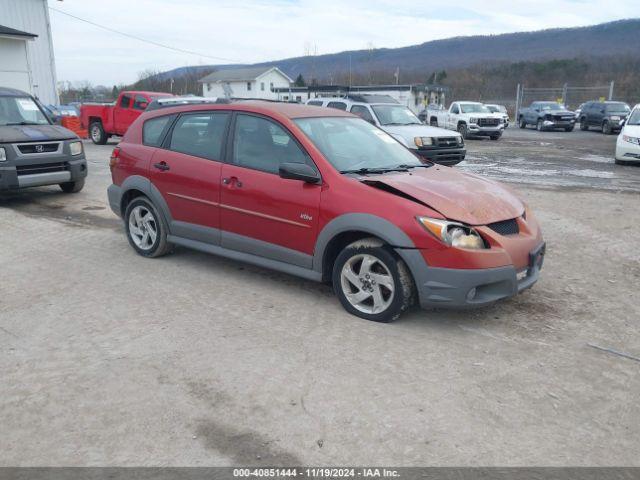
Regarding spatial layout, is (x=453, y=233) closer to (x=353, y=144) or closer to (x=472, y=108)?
(x=353, y=144)

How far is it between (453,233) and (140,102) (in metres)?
17.0

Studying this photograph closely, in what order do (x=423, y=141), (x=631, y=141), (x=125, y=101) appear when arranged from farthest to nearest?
1. (x=125, y=101)
2. (x=631, y=141)
3. (x=423, y=141)

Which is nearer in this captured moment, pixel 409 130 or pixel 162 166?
pixel 162 166

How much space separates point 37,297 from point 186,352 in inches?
78.4

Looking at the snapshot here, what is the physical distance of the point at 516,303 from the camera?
5023 mm

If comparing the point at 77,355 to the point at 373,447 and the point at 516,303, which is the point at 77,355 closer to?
the point at 373,447

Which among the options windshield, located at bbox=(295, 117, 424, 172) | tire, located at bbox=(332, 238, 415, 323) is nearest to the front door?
windshield, located at bbox=(295, 117, 424, 172)

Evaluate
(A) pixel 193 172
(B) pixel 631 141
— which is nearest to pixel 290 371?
(A) pixel 193 172

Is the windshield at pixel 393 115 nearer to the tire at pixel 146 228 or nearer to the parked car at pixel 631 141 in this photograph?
the parked car at pixel 631 141

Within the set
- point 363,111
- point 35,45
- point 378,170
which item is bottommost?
point 378,170

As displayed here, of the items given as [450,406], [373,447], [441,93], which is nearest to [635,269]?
[450,406]

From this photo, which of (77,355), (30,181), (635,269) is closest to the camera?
(77,355)

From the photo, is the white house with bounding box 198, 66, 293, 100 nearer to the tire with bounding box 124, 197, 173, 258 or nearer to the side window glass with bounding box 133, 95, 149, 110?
the side window glass with bounding box 133, 95, 149, 110

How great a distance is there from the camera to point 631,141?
15094mm
